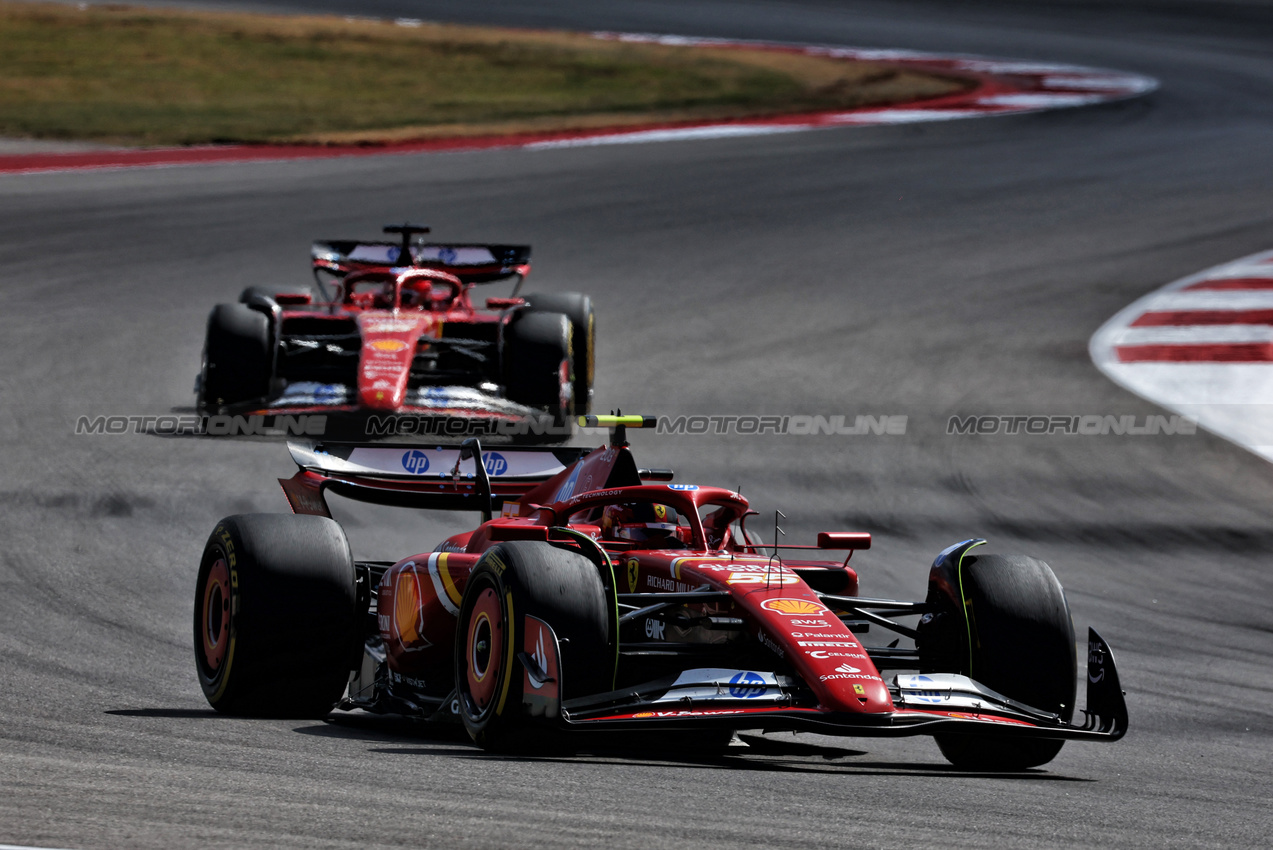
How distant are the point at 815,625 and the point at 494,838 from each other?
6.18 feet

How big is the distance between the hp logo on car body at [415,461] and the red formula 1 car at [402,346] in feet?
13.8

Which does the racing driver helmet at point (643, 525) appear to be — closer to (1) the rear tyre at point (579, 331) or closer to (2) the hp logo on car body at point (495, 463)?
(2) the hp logo on car body at point (495, 463)

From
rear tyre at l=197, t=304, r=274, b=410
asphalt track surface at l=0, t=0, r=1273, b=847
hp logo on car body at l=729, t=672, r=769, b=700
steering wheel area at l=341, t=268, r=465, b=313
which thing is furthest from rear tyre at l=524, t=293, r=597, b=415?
hp logo on car body at l=729, t=672, r=769, b=700

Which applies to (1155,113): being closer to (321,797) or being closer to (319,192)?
(319,192)

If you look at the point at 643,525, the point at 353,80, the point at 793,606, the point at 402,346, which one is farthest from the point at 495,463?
the point at 353,80

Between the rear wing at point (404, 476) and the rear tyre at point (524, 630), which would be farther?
the rear wing at point (404, 476)

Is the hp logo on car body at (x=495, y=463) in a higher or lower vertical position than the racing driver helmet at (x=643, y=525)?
lower

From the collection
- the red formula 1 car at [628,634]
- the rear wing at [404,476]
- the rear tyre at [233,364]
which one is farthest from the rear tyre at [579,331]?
the red formula 1 car at [628,634]

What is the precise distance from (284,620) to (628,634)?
1314 millimetres

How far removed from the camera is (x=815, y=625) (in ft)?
19.3

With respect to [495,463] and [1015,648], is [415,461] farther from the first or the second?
[1015,648]

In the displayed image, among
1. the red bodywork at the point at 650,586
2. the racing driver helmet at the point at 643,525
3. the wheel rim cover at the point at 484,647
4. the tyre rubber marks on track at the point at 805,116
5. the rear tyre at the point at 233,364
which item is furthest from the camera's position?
the tyre rubber marks on track at the point at 805,116

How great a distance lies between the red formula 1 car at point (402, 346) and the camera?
41.0ft

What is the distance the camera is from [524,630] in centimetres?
567
